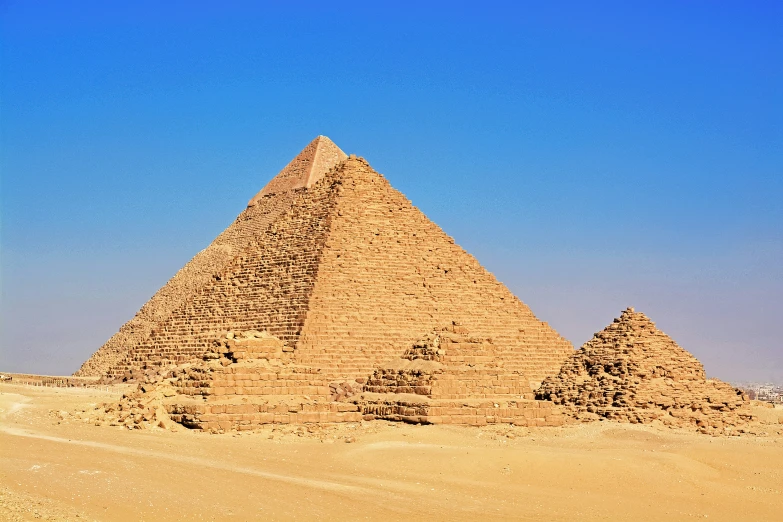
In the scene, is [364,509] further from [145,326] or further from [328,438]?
[145,326]

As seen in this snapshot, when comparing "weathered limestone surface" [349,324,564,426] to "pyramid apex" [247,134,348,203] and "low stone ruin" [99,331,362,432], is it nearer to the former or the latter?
"low stone ruin" [99,331,362,432]

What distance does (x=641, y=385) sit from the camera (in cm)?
2852

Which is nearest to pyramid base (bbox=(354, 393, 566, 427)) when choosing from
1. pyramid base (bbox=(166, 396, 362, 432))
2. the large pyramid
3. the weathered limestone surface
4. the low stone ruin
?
the weathered limestone surface

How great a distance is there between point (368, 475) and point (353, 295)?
86.8ft

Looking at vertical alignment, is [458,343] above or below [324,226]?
below

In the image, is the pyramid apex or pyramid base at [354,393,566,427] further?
the pyramid apex

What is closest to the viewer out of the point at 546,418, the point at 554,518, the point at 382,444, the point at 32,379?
the point at 554,518

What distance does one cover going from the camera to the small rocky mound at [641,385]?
28.1 m

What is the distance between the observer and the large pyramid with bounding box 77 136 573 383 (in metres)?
41.1

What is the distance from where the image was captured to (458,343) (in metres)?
25.3

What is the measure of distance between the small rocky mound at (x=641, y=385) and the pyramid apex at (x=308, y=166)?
37180mm

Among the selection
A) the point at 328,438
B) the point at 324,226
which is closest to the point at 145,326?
the point at 324,226

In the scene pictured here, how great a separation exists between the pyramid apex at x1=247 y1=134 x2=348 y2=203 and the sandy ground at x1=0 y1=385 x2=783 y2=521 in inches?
1739

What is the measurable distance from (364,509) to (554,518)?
7.45ft
